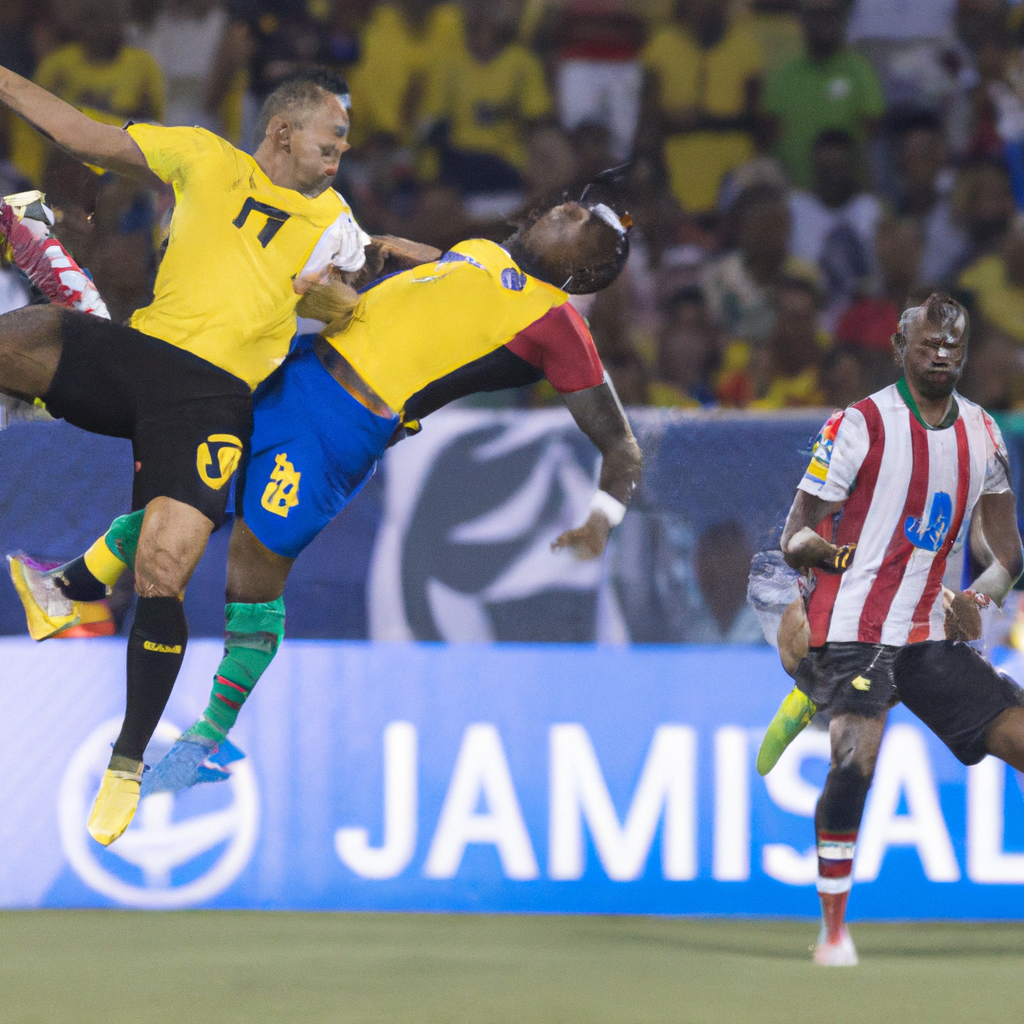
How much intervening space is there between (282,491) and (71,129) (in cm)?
118

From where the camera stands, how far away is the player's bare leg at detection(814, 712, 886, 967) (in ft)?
17.6

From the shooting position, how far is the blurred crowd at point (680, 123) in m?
7.99

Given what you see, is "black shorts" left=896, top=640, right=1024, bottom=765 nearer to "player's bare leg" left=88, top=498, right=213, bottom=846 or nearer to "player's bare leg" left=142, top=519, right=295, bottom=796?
"player's bare leg" left=142, top=519, right=295, bottom=796

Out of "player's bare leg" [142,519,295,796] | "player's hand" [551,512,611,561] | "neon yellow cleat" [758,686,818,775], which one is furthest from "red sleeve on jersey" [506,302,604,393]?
"neon yellow cleat" [758,686,818,775]

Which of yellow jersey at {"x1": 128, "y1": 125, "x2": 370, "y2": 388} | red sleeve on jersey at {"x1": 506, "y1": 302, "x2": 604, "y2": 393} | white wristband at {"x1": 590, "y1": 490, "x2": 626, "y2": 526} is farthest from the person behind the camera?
red sleeve on jersey at {"x1": 506, "y1": 302, "x2": 604, "y2": 393}

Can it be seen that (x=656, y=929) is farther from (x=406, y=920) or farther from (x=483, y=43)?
(x=483, y=43)

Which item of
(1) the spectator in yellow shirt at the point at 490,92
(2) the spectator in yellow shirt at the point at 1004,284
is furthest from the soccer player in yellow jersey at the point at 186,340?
(2) the spectator in yellow shirt at the point at 1004,284

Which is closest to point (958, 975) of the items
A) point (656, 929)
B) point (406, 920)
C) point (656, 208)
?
point (656, 929)

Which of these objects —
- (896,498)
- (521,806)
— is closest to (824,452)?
(896,498)

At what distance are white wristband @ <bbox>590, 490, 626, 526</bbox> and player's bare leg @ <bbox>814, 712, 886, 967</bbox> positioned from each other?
1122mm

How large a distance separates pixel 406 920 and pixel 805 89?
482 cm

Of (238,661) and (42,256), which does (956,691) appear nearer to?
(238,661)

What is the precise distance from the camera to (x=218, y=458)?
4637 millimetres

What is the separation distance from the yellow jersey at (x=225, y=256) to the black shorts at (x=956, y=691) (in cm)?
223
